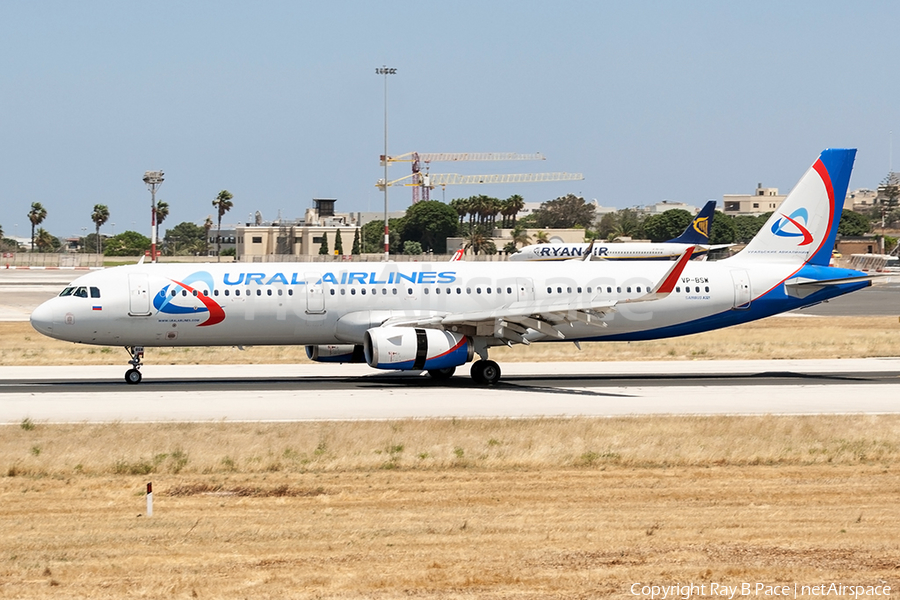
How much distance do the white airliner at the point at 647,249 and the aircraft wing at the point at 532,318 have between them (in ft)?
238

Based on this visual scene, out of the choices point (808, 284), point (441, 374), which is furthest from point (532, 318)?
point (808, 284)

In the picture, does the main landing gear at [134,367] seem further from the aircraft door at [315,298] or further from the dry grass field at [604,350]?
the dry grass field at [604,350]

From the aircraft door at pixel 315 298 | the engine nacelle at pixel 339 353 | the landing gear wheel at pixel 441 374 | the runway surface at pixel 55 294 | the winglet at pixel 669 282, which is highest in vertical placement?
the winglet at pixel 669 282

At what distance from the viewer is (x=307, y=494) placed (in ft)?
60.5

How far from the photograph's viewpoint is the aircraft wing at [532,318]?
3262cm

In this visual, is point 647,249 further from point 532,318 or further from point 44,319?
point 44,319

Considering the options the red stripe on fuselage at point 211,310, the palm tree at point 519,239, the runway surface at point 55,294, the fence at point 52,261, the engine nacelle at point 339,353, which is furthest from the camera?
the palm tree at point 519,239

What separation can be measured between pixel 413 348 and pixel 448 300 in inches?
152

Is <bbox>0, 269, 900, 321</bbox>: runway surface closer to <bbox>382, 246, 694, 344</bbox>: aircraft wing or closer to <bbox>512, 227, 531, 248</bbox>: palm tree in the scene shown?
<bbox>382, 246, 694, 344</bbox>: aircraft wing

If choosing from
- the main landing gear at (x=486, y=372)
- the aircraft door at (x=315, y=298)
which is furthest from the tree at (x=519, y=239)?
the aircraft door at (x=315, y=298)

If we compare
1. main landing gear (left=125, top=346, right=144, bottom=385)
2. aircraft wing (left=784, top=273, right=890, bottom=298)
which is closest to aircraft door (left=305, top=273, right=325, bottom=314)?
main landing gear (left=125, top=346, right=144, bottom=385)

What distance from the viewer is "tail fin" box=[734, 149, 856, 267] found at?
38844 millimetres

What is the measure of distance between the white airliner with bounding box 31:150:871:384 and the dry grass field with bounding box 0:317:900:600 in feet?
25.8

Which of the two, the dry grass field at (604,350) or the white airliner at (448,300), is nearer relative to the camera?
the white airliner at (448,300)
